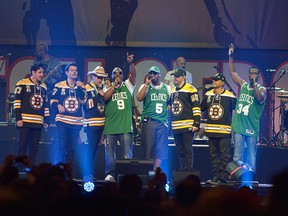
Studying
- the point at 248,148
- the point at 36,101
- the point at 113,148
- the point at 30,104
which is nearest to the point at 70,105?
the point at 36,101

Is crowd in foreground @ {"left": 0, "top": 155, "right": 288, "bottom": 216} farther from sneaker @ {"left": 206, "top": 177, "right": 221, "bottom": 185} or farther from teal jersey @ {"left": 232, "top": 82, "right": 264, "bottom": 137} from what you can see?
teal jersey @ {"left": 232, "top": 82, "right": 264, "bottom": 137}

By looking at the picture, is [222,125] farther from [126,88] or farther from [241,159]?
[126,88]

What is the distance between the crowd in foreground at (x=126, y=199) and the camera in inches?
122

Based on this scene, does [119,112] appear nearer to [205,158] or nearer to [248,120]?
[205,158]

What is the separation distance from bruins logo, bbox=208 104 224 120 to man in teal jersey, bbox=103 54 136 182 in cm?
164

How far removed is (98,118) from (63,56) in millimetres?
5082

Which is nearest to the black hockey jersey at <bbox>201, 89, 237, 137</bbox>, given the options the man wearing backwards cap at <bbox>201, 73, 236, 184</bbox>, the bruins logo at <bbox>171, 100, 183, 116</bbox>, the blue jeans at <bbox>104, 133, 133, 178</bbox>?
the man wearing backwards cap at <bbox>201, 73, 236, 184</bbox>

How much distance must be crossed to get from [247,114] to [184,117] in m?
1.28

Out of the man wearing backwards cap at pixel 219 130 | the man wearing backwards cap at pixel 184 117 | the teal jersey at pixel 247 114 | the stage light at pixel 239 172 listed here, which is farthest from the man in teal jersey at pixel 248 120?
the man wearing backwards cap at pixel 184 117

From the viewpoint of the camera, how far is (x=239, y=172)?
12750 millimetres

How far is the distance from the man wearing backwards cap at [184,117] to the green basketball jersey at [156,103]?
17 cm

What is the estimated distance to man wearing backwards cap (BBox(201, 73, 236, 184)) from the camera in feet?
42.9

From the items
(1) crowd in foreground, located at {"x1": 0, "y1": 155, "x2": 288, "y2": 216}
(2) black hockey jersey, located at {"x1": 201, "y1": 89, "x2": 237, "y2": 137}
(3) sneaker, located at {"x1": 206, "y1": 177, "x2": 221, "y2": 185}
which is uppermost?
(2) black hockey jersey, located at {"x1": 201, "y1": 89, "x2": 237, "y2": 137}

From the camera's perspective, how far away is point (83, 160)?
1350 cm
